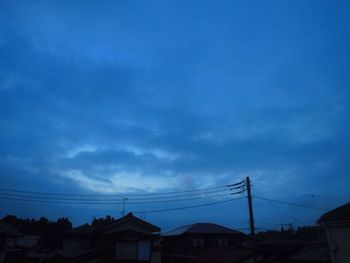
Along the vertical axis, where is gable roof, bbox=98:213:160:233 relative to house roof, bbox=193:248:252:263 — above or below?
above

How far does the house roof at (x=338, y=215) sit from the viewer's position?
1965cm

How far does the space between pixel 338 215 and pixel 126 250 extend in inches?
956

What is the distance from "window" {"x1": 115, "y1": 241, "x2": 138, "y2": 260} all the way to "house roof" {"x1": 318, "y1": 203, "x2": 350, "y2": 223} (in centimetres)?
2217

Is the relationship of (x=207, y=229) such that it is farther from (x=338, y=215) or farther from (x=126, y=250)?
(x=338, y=215)

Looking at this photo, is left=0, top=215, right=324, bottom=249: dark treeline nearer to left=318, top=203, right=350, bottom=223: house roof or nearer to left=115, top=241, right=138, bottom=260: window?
left=115, top=241, right=138, bottom=260: window

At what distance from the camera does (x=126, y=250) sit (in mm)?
35062

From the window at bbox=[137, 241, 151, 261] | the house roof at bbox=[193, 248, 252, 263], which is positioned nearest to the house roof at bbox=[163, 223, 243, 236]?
the house roof at bbox=[193, 248, 252, 263]

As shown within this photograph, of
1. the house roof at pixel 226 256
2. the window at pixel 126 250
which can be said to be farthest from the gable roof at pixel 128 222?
the house roof at pixel 226 256

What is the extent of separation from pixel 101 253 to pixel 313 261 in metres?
22.8

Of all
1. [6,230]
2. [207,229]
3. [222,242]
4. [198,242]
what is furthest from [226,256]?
[6,230]

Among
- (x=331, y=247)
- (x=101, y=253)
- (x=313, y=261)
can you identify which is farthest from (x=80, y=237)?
(x=331, y=247)

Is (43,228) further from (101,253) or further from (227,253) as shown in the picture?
(227,253)

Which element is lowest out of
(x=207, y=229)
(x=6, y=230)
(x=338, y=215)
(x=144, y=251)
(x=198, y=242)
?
(x=144, y=251)

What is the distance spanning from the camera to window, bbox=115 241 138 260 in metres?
34.8
